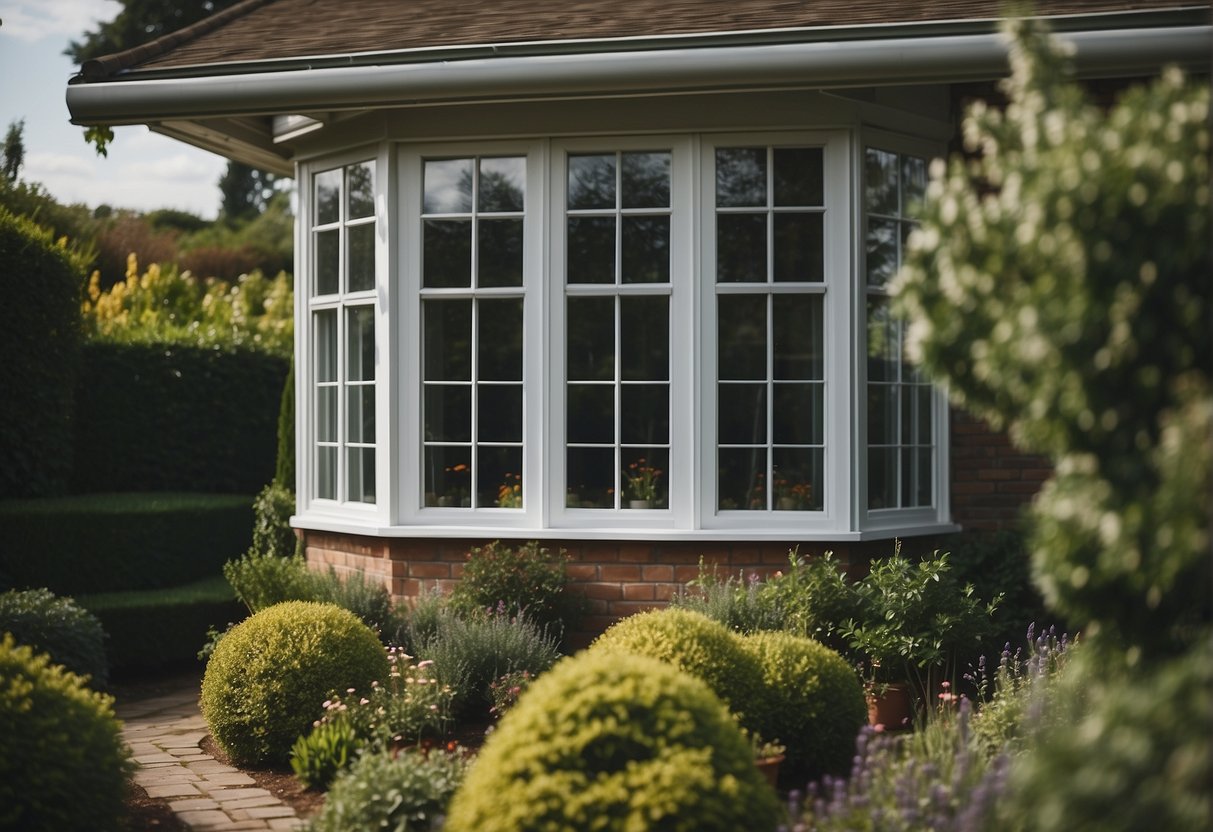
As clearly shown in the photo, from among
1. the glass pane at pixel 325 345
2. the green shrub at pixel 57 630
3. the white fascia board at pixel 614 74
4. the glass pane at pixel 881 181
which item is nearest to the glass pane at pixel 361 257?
the glass pane at pixel 325 345

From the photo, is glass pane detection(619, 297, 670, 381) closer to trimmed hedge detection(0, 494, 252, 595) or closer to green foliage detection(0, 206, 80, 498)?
trimmed hedge detection(0, 494, 252, 595)

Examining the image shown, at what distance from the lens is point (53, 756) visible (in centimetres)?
408

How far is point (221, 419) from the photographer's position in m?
10.6

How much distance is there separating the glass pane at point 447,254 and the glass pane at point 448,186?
9 centimetres

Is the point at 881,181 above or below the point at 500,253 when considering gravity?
above

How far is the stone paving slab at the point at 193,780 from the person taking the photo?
4688 millimetres

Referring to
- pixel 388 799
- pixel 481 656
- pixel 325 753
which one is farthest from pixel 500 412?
pixel 388 799

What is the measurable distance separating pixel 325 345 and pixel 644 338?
7.25 ft

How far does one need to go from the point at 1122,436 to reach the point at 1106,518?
0.19m

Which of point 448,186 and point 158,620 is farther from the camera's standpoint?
point 158,620

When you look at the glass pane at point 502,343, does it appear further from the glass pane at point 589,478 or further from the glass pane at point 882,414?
the glass pane at point 882,414

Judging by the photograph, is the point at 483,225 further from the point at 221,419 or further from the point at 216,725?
the point at 221,419

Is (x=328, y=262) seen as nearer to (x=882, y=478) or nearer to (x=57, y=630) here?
(x=57, y=630)

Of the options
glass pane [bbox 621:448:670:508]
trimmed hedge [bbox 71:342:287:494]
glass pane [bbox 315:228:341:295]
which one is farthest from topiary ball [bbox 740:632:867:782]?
trimmed hedge [bbox 71:342:287:494]
